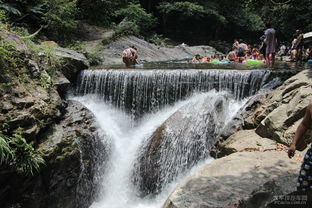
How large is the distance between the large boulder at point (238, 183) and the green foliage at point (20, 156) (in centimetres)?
313

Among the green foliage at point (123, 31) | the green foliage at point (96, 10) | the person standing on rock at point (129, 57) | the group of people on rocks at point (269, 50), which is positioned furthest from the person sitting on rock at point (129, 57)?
the green foliage at point (96, 10)

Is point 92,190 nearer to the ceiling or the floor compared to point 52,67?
nearer to the floor

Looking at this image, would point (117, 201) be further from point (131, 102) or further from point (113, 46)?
point (113, 46)

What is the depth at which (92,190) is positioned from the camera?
23.8 ft

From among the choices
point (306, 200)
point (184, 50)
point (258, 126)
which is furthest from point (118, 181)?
point (184, 50)

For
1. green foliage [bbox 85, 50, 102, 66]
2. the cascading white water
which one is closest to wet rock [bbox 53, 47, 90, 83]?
the cascading white water

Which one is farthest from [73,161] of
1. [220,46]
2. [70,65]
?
[220,46]

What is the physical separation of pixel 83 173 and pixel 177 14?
80.0 feet

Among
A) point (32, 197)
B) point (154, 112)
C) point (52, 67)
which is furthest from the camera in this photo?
point (154, 112)

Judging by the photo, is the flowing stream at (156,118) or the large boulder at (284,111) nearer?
the large boulder at (284,111)

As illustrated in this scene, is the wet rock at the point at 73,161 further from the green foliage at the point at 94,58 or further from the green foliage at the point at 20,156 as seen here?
the green foliage at the point at 94,58

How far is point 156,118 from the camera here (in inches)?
362

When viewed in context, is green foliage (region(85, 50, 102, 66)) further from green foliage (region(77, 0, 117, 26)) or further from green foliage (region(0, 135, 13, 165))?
green foliage (region(0, 135, 13, 165))

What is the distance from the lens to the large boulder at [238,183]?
348 cm
